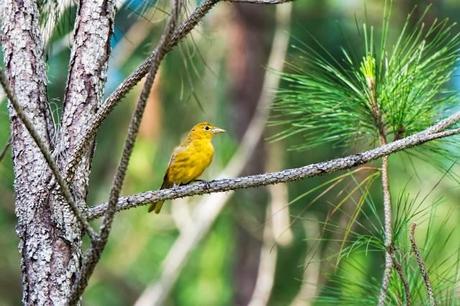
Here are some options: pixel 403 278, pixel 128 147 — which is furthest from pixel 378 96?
pixel 128 147

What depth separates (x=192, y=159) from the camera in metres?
3.29

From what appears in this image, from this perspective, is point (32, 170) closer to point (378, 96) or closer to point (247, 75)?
point (378, 96)

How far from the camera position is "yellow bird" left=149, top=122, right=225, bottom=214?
3.29m

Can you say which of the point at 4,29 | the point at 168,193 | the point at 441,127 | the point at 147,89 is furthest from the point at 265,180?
the point at 4,29

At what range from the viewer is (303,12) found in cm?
555

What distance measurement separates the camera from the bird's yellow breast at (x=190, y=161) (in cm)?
329

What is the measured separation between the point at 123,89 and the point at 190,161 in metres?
1.79

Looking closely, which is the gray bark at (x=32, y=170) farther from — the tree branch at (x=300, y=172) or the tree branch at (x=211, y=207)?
the tree branch at (x=211, y=207)

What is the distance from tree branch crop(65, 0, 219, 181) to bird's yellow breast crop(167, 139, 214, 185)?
175 centimetres

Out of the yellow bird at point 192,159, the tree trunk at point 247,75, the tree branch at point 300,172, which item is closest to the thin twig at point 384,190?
the tree branch at point 300,172

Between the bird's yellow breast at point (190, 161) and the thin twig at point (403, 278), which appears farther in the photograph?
the bird's yellow breast at point (190, 161)

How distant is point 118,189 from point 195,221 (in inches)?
130

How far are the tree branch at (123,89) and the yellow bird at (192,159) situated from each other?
1747mm

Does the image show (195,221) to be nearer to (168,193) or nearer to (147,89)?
(168,193)
